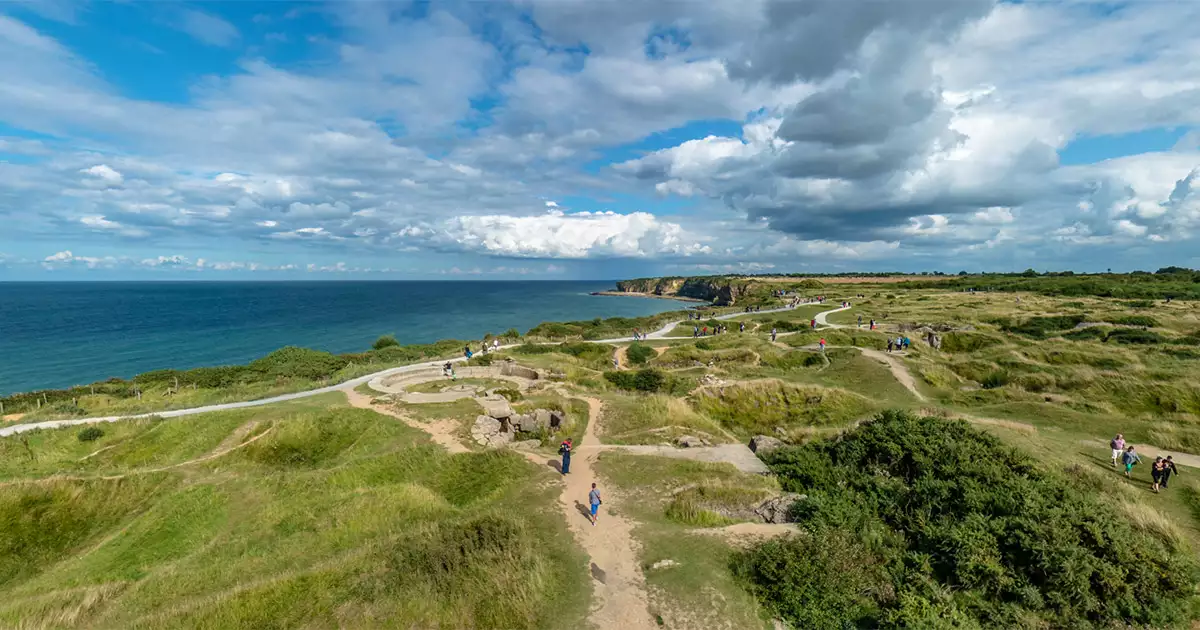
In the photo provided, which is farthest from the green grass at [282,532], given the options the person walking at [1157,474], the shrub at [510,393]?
the person walking at [1157,474]

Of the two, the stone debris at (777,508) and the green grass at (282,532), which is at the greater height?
the stone debris at (777,508)

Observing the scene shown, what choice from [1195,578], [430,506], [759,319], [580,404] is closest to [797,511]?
[1195,578]

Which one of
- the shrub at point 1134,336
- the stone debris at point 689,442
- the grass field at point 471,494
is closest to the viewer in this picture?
the grass field at point 471,494

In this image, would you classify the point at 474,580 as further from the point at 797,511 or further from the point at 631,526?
the point at 797,511

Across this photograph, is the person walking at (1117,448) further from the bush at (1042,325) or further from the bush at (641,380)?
the bush at (1042,325)

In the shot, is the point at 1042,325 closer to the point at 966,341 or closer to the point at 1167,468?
the point at 966,341

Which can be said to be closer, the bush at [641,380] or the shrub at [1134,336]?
the bush at [641,380]
